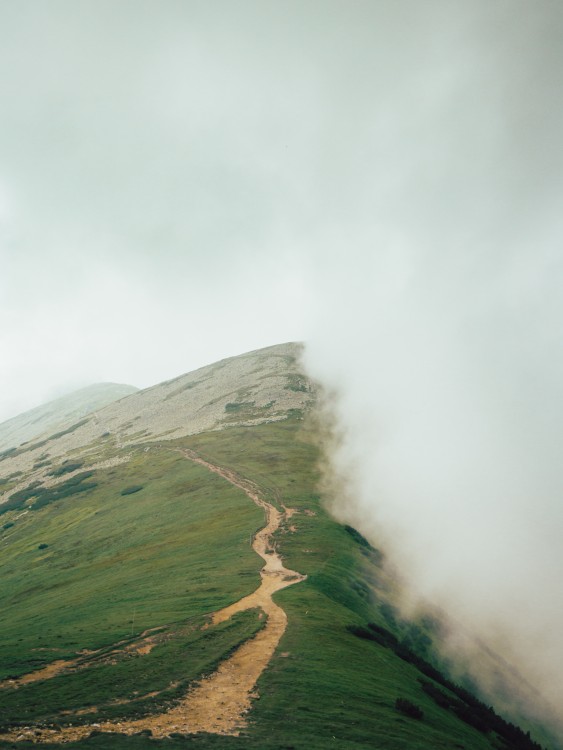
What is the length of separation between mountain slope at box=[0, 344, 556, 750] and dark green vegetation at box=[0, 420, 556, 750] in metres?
0.20

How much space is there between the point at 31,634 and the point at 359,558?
153 ft

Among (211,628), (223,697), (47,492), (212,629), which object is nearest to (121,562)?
(211,628)

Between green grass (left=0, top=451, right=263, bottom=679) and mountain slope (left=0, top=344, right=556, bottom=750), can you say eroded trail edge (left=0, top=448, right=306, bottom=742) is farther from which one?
green grass (left=0, top=451, right=263, bottom=679)

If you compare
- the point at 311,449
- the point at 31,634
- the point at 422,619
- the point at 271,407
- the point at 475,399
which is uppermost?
the point at 475,399

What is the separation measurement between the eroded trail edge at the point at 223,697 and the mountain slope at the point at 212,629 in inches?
5.2

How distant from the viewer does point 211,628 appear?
36.2 m

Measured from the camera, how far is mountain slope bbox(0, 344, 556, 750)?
22.6 m

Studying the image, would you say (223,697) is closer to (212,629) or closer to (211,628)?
(212,629)

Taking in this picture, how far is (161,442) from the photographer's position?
148500 mm

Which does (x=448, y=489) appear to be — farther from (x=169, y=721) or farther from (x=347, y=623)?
(x=169, y=721)

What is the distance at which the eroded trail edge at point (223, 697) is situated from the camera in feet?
65.5

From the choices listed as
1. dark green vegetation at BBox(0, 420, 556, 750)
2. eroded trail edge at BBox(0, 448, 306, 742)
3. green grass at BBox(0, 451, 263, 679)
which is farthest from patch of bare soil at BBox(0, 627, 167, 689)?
eroded trail edge at BBox(0, 448, 306, 742)

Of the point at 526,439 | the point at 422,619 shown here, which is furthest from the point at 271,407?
the point at 422,619

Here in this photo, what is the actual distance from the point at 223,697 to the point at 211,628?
37.2 feet
